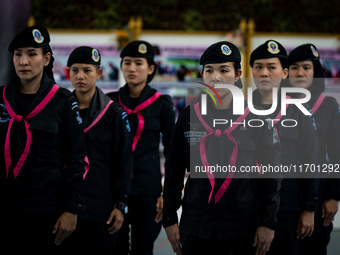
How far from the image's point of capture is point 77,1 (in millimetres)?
7879

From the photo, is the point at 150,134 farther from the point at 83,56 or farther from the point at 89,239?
the point at 89,239

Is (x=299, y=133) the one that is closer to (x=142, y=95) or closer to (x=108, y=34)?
(x=142, y=95)

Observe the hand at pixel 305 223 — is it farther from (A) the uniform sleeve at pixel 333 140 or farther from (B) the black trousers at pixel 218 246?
(B) the black trousers at pixel 218 246

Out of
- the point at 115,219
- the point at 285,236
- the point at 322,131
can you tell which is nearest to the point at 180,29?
the point at 322,131

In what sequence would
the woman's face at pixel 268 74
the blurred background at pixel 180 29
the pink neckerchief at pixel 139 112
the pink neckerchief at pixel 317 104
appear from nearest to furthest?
the woman's face at pixel 268 74, the pink neckerchief at pixel 317 104, the pink neckerchief at pixel 139 112, the blurred background at pixel 180 29

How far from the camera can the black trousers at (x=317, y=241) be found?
3.55m

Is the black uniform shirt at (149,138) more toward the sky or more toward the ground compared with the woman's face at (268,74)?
more toward the ground

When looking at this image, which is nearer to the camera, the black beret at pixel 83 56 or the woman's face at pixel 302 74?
the black beret at pixel 83 56

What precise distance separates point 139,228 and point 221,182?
65.2 inches

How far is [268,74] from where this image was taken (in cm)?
330

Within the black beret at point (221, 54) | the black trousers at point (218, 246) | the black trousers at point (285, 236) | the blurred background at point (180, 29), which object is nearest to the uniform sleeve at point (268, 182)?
the black trousers at point (218, 246)

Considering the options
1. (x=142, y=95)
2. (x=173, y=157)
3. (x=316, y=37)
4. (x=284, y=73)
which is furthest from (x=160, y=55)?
(x=173, y=157)

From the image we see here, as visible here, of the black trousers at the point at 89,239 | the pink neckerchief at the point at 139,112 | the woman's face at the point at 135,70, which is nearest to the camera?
the black trousers at the point at 89,239

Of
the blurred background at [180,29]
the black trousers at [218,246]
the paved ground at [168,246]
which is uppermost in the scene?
the blurred background at [180,29]
